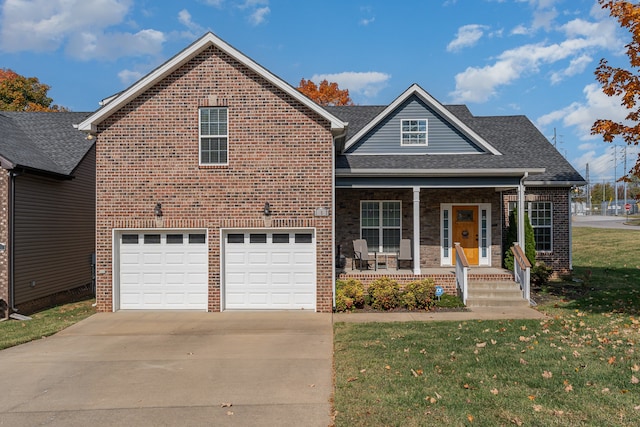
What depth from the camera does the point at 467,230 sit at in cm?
1599

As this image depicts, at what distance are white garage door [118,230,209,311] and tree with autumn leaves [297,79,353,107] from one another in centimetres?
2788

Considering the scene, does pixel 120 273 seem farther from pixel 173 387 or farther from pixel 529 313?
pixel 529 313

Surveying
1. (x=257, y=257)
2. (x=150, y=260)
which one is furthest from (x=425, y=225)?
(x=150, y=260)

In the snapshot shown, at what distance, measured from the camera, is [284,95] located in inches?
484

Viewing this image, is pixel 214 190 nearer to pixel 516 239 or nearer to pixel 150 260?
pixel 150 260

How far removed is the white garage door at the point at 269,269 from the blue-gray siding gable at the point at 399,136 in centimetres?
474

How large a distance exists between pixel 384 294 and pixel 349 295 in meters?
0.90

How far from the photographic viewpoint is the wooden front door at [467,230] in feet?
52.3

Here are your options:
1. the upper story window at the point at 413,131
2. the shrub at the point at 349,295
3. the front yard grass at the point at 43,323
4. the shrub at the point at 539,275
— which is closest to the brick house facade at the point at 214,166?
the shrub at the point at 349,295

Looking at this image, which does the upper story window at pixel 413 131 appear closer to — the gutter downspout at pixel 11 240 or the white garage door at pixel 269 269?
the white garage door at pixel 269 269

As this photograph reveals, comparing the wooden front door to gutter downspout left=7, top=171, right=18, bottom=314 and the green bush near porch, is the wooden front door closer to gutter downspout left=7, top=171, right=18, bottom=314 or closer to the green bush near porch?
the green bush near porch

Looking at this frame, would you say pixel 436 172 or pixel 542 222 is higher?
pixel 436 172

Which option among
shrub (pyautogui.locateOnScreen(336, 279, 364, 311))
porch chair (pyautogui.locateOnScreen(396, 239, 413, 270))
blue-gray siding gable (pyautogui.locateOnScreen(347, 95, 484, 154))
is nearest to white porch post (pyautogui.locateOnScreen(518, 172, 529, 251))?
blue-gray siding gable (pyautogui.locateOnScreen(347, 95, 484, 154))

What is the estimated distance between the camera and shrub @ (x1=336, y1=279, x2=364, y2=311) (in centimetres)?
1208
